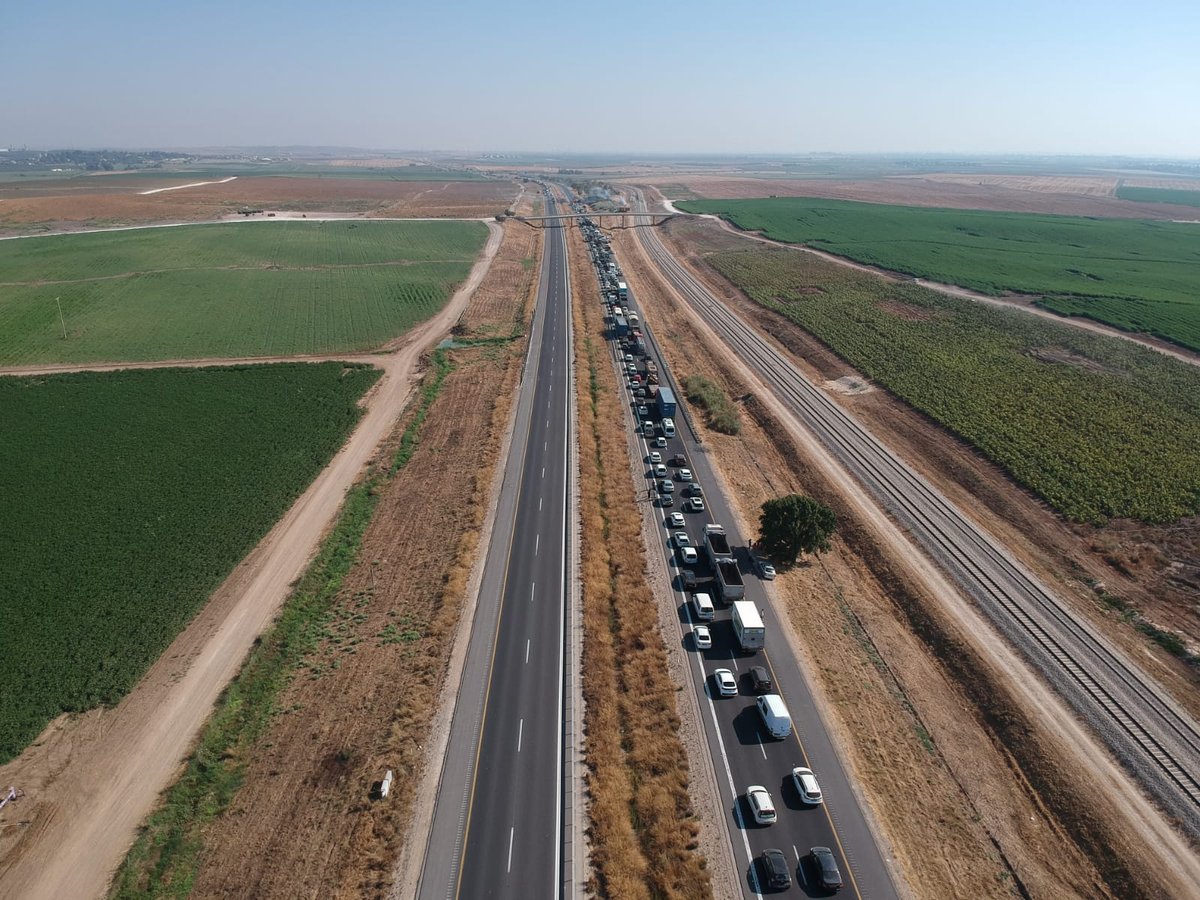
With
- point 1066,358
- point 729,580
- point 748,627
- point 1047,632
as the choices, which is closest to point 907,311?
point 1066,358

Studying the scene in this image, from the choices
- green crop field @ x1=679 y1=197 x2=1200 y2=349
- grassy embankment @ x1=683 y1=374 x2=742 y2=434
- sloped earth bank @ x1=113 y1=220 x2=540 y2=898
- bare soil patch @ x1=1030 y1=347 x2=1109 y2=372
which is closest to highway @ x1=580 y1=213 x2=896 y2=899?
sloped earth bank @ x1=113 y1=220 x2=540 y2=898

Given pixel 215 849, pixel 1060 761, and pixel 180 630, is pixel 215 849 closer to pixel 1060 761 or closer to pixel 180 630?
pixel 180 630

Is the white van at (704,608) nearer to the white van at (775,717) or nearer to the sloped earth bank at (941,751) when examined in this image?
the sloped earth bank at (941,751)

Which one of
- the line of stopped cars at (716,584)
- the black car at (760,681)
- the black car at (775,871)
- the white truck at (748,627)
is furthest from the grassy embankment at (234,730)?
the black car at (760,681)

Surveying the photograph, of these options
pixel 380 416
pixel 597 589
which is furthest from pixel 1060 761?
pixel 380 416

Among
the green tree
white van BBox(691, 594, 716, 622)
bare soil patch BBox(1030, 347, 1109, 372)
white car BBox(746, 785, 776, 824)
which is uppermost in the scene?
bare soil patch BBox(1030, 347, 1109, 372)

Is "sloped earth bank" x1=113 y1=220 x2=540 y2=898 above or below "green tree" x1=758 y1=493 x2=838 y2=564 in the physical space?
below

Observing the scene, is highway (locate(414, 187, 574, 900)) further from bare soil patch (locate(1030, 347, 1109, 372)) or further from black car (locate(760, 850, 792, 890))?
bare soil patch (locate(1030, 347, 1109, 372))

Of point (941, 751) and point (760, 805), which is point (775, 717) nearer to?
point (760, 805)
